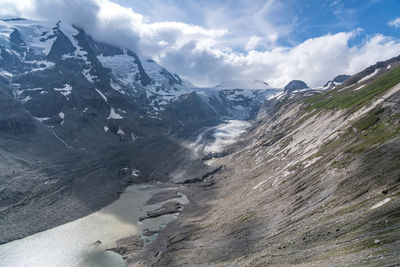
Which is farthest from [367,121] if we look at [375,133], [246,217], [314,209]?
[246,217]

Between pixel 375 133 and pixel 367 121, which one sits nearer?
pixel 375 133

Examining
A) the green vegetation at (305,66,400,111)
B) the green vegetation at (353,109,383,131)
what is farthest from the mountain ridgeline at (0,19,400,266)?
the green vegetation at (305,66,400,111)

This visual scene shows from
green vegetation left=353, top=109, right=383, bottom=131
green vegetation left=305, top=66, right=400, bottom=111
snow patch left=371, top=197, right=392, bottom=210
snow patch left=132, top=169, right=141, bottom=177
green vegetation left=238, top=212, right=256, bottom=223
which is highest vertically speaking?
snow patch left=132, top=169, right=141, bottom=177

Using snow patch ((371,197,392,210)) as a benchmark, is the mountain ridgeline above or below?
above

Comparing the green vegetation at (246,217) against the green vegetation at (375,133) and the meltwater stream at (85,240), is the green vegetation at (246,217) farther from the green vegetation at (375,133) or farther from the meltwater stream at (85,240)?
the meltwater stream at (85,240)

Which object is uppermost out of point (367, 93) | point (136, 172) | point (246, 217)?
point (136, 172)

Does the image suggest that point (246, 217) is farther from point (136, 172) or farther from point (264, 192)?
point (136, 172)

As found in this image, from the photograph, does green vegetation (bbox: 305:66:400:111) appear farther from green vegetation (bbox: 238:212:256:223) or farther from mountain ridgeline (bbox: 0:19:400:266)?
green vegetation (bbox: 238:212:256:223)
